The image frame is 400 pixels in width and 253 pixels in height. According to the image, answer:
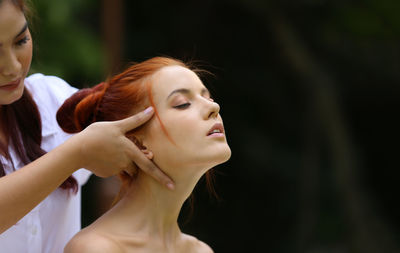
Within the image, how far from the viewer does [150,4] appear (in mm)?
6355

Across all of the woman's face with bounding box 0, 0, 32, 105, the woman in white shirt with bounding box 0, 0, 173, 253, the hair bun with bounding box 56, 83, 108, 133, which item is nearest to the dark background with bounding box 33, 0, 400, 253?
the woman in white shirt with bounding box 0, 0, 173, 253

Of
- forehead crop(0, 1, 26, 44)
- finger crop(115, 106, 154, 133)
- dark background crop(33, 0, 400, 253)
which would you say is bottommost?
dark background crop(33, 0, 400, 253)

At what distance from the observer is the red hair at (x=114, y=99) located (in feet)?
6.32

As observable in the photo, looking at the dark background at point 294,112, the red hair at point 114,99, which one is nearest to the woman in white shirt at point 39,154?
the red hair at point 114,99

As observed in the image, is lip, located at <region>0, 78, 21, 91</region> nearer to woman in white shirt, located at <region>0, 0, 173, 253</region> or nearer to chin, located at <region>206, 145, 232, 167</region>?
woman in white shirt, located at <region>0, 0, 173, 253</region>

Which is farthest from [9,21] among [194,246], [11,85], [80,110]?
[194,246]

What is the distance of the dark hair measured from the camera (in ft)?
6.63

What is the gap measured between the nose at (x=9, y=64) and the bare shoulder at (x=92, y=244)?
1.75ft

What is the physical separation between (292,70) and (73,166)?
4882 millimetres

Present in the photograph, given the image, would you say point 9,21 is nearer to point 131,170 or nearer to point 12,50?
point 12,50

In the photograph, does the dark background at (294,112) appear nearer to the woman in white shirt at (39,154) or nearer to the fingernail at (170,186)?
the woman in white shirt at (39,154)

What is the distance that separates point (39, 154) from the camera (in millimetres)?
2047

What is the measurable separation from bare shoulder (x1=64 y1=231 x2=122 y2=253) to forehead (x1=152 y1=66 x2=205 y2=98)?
0.48 m

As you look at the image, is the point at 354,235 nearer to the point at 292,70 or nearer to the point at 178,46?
the point at 292,70
